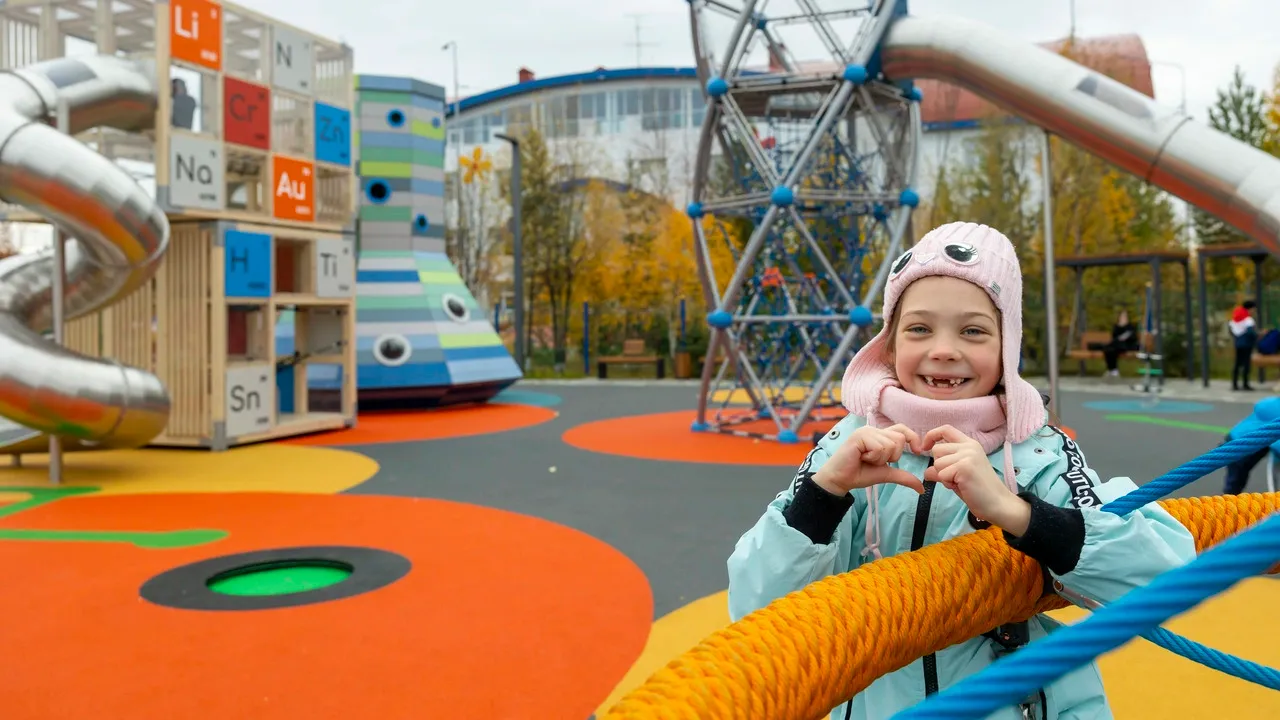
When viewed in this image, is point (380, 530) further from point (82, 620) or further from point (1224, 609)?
point (1224, 609)


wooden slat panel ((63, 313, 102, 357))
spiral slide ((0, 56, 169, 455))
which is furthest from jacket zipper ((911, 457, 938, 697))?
wooden slat panel ((63, 313, 102, 357))

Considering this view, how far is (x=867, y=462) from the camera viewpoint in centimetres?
139

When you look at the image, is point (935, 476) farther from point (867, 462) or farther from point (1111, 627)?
point (1111, 627)

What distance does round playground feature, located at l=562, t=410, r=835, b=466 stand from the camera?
9.16 m

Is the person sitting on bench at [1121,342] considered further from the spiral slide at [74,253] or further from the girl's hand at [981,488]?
the girl's hand at [981,488]

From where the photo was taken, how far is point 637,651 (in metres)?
3.83

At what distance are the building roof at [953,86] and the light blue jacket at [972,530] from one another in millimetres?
25377

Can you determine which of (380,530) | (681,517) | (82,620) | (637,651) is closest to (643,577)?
(637,651)

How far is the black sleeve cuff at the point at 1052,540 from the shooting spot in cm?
128

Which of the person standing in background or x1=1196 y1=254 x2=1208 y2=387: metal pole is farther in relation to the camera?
x1=1196 y1=254 x2=1208 y2=387: metal pole

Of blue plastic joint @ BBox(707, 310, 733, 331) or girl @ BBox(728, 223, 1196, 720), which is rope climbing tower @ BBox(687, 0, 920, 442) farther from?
girl @ BBox(728, 223, 1196, 720)

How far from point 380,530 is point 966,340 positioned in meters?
5.21

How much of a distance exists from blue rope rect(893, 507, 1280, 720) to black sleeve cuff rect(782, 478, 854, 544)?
68 cm

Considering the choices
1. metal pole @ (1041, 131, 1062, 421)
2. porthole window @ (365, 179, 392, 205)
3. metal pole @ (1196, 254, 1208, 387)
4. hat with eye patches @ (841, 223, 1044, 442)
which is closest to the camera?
hat with eye patches @ (841, 223, 1044, 442)
